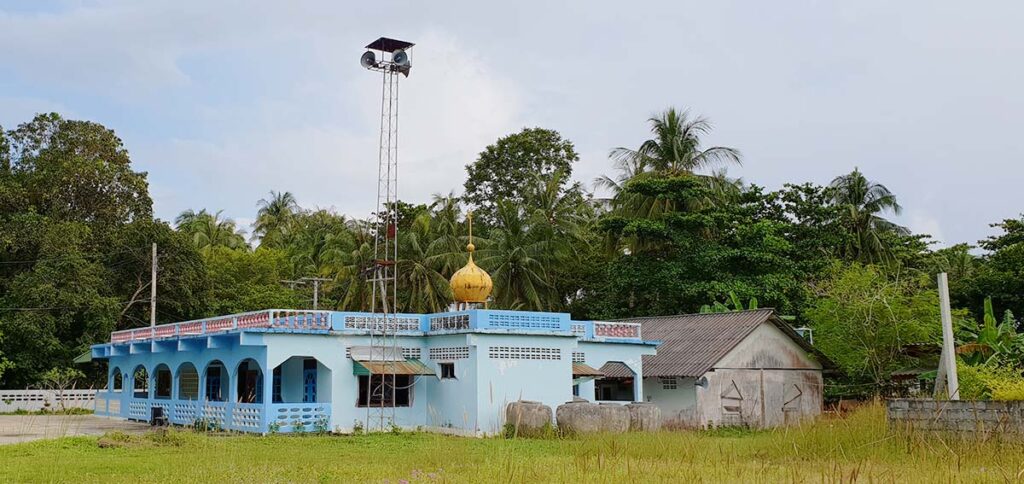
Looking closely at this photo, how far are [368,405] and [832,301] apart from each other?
15826mm

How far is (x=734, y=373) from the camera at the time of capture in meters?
27.2

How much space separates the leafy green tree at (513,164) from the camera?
148 feet

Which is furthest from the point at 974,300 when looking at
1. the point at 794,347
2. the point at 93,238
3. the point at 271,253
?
the point at 93,238

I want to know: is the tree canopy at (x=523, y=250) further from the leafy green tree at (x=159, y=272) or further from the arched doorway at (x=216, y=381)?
the arched doorway at (x=216, y=381)

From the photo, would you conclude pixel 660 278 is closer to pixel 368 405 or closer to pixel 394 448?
pixel 368 405

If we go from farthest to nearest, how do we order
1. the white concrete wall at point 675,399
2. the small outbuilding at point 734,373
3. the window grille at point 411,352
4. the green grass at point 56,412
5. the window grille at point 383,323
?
the green grass at point 56,412, the small outbuilding at point 734,373, the white concrete wall at point 675,399, the window grille at point 411,352, the window grille at point 383,323

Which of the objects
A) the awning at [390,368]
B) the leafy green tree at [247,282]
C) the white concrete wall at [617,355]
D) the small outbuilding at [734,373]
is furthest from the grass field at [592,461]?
the leafy green tree at [247,282]

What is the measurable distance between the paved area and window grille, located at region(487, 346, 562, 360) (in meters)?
8.78

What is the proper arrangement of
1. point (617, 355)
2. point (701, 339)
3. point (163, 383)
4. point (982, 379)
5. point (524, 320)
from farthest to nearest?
point (163, 383), point (701, 339), point (617, 355), point (524, 320), point (982, 379)

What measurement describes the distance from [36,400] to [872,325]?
28158mm

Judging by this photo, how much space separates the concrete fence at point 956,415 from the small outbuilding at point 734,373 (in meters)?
11.0

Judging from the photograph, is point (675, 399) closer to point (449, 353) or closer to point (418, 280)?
point (449, 353)

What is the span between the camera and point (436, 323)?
80.4 ft

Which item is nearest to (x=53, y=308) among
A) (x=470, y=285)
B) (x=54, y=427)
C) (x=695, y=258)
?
(x=54, y=427)
